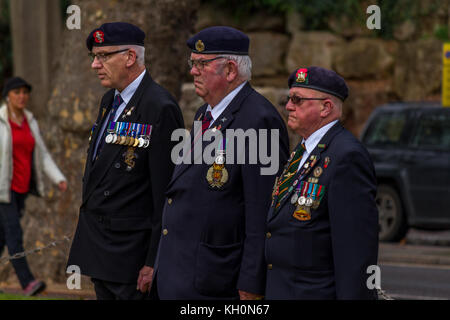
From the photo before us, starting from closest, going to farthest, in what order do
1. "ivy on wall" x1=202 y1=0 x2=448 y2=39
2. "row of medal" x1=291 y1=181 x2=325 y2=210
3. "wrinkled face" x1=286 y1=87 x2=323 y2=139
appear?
"row of medal" x1=291 y1=181 x2=325 y2=210
"wrinkled face" x1=286 y1=87 x2=323 y2=139
"ivy on wall" x1=202 y1=0 x2=448 y2=39

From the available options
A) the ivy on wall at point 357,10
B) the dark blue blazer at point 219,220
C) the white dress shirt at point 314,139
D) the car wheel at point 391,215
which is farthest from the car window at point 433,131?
the white dress shirt at point 314,139

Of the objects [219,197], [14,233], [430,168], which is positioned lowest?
[430,168]

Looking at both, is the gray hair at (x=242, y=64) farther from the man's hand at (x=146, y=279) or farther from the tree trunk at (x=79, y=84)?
the tree trunk at (x=79, y=84)

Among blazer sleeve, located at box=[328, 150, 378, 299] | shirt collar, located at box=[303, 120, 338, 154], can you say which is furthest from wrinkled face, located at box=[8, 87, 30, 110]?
blazer sleeve, located at box=[328, 150, 378, 299]

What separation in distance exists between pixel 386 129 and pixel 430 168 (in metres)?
0.97

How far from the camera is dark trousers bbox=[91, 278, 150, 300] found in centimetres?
535

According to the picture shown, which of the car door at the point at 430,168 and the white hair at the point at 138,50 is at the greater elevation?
the white hair at the point at 138,50

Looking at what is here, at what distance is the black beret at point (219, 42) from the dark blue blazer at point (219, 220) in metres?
0.25

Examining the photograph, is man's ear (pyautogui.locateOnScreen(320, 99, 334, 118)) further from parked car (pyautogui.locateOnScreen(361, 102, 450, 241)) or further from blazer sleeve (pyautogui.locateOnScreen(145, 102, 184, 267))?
parked car (pyautogui.locateOnScreen(361, 102, 450, 241))

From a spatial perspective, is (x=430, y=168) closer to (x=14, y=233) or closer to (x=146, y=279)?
(x=14, y=233)

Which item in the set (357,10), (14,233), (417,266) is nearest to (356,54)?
(357,10)

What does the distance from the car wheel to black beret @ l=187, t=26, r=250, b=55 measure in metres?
9.57

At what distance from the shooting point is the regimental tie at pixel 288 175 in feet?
15.0

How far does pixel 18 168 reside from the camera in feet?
29.8
